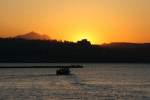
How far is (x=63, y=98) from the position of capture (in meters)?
90.6

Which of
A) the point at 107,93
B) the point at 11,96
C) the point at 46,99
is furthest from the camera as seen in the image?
the point at 107,93

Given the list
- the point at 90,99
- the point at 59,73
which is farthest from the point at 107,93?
the point at 59,73

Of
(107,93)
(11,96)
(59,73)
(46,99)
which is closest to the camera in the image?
(46,99)

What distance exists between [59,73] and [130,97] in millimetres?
92005

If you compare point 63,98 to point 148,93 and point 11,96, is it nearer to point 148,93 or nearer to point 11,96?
point 11,96

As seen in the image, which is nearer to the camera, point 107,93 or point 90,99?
point 90,99

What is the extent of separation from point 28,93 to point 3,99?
38.3ft

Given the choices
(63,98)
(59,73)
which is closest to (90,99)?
(63,98)

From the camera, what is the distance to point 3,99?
89000mm

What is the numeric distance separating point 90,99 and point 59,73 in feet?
313

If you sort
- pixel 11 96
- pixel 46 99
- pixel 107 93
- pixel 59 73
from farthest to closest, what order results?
pixel 59 73 → pixel 107 93 → pixel 11 96 → pixel 46 99

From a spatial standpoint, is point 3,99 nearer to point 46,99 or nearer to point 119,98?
point 46,99

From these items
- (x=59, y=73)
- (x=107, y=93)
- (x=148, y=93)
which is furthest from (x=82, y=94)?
(x=59, y=73)

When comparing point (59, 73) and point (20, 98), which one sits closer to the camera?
point (20, 98)
